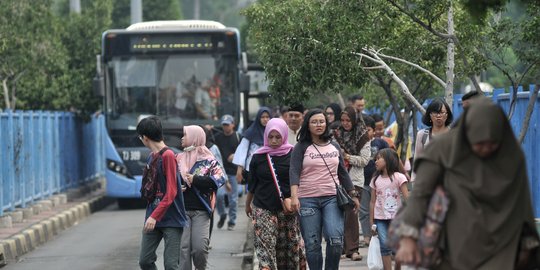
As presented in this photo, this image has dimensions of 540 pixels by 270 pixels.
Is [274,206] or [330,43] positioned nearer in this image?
[274,206]

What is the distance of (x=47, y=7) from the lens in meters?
25.3

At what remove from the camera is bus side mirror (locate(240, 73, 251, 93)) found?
2095cm

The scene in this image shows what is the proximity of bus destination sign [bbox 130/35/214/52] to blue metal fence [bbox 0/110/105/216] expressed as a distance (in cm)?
229

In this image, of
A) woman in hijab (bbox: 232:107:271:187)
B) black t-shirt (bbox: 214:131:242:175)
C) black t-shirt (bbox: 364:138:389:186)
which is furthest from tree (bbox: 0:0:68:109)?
black t-shirt (bbox: 364:138:389:186)

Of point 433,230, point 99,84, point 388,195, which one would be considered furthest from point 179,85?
point 433,230

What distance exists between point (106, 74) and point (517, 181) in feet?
53.0

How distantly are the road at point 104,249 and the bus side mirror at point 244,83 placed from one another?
8.02 feet

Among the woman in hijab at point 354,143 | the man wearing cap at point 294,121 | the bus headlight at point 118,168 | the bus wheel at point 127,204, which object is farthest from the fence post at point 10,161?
the woman in hijab at point 354,143

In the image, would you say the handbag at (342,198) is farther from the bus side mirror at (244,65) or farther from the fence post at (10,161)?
the bus side mirror at (244,65)

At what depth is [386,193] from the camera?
35.4 feet

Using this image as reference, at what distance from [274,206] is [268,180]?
230mm

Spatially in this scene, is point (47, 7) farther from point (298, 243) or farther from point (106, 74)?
point (298, 243)

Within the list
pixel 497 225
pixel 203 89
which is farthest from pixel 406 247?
pixel 203 89

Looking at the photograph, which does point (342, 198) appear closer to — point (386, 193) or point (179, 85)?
point (386, 193)
